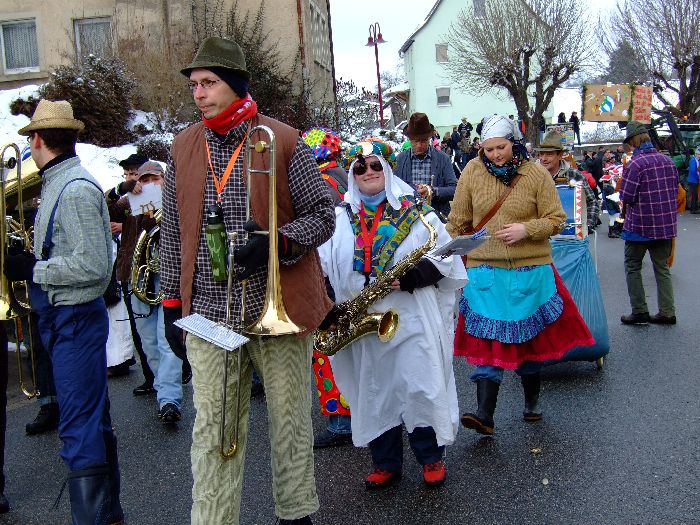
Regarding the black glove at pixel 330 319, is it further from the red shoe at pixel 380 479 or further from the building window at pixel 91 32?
the building window at pixel 91 32

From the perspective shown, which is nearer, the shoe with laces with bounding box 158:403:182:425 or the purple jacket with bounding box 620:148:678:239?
the shoe with laces with bounding box 158:403:182:425

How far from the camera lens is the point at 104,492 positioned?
12.6ft

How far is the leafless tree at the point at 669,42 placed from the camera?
36.4 metres

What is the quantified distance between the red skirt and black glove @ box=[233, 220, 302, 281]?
227cm

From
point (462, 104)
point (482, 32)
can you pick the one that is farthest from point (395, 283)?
point (462, 104)

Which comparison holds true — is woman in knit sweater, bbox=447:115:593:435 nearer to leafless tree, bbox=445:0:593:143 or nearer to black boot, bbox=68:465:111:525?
black boot, bbox=68:465:111:525

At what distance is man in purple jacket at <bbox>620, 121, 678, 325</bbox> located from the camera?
8211 mm

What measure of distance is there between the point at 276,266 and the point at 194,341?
0.46 metres

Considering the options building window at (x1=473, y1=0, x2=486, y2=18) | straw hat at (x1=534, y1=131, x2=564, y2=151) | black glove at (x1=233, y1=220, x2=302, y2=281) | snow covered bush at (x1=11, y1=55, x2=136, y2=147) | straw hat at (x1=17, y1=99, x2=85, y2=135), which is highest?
building window at (x1=473, y1=0, x2=486, y2=18)

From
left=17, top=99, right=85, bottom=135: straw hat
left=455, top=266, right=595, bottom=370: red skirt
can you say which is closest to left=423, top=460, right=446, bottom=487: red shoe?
left=455, top=266, right=595, bottom=370: red skirt

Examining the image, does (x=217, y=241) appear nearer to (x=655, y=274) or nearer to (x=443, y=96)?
(x=655, y=274)

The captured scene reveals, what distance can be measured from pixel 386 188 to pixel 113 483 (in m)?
2.01

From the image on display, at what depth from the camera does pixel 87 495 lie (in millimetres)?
3762

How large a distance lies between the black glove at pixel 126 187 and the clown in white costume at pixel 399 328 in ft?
8.49
